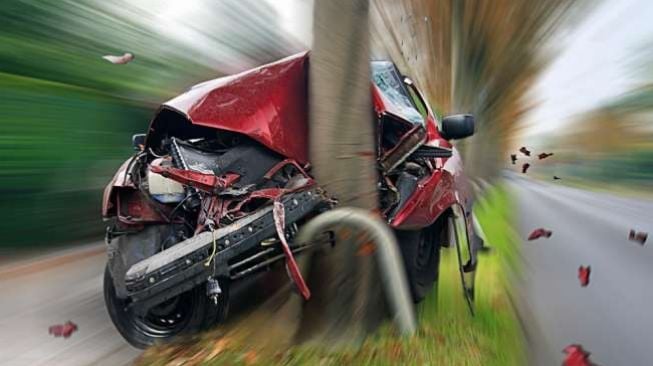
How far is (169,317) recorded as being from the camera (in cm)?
386

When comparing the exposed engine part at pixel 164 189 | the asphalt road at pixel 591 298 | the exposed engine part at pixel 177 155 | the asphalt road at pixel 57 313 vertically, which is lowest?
the asphalt road at pixel 591 298

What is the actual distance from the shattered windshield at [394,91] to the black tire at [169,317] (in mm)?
1863

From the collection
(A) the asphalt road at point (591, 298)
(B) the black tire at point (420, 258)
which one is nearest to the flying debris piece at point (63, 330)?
(B) the black tire at point (420, 258)

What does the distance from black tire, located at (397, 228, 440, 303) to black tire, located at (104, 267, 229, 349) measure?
1.45m

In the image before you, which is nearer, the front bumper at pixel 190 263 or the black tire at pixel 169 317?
the front bumper at pixel 190 263

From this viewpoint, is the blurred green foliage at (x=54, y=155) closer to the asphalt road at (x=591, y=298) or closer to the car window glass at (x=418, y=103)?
the car window glass at (x=418, y=103)

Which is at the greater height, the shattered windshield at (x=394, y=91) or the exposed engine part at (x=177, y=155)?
the shattered windshield at (x=394, y=91)

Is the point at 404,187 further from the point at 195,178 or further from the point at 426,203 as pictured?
the point at 195,178

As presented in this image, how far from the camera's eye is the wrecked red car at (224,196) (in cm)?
329

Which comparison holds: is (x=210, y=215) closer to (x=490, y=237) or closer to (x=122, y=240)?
(x=122, y=240)

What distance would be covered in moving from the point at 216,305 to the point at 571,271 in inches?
213

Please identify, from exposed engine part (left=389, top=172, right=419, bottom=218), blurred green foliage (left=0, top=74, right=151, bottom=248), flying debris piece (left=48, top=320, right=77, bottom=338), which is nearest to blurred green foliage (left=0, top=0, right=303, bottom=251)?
blurred green foliage (left=0, top=74, right=151, bottom=248)

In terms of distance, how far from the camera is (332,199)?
12.4 ft

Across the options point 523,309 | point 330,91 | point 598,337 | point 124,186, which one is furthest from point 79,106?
point 598,337
